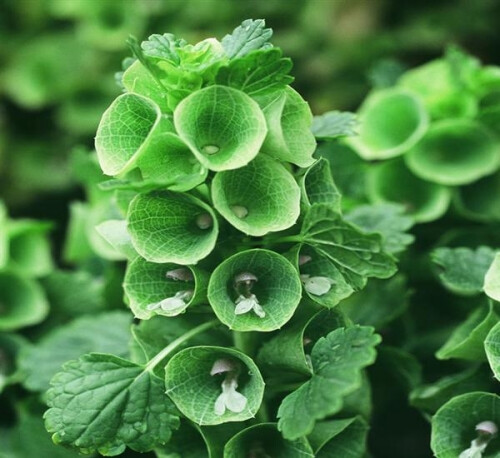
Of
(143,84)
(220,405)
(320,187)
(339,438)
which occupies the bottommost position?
(339,438)

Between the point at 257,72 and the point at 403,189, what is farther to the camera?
the point at 403,189

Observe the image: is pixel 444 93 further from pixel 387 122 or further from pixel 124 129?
pixel 124 129

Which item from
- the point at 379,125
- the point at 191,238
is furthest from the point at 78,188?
the point at 191,238

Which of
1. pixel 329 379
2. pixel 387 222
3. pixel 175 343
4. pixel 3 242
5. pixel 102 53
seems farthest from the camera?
pixel 102 53

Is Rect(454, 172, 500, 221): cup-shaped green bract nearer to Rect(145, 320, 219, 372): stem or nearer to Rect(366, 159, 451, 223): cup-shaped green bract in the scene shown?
Rect(366, 159, 451, 223): cup-shaped green bract

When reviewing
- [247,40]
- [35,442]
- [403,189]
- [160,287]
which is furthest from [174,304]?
[403,189]

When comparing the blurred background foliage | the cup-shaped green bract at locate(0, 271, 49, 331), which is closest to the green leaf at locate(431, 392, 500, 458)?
the cup-shaped green bract at locate(0, 271, 49, 331)
